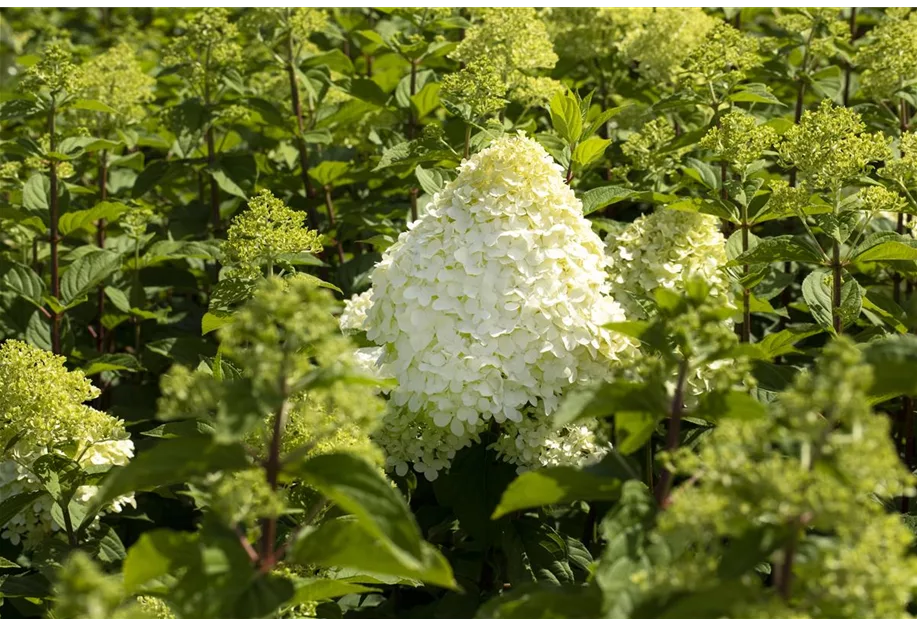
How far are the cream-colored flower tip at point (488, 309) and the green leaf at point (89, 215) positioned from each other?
1.41 meters

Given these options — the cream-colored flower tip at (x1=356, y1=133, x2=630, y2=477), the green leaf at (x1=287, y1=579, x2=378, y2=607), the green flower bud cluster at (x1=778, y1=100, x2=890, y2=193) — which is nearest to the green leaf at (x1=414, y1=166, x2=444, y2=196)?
the cream-colored flower tip at (x1=356, y1=133, x2=630, y2=477)

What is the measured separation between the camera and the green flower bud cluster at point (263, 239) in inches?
110

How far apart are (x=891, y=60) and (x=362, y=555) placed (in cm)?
283

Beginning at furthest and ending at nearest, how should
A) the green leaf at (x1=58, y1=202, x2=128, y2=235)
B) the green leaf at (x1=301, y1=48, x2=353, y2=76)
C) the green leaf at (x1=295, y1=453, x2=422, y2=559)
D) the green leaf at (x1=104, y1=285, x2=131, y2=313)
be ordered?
the green leaf at (x1=301, y1=48, x2=353, y2=76) < the green leaf at (x1=104, y1=285, x2=131, y2=313) < the green leaf at (x1=58, y1=202, x2=128, y2=235) < the green leaf at (x1=295, y1=453, x2=422, y2=559)

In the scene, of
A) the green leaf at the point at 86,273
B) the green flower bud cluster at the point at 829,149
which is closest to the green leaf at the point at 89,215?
the green leaf at the point at 86,273

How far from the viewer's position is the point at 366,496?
164 cm

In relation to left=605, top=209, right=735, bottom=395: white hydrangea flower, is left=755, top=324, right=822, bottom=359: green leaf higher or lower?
lower

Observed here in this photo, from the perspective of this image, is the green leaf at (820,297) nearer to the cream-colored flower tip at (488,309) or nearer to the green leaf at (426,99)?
the cream-colored flower tip at (488,309)

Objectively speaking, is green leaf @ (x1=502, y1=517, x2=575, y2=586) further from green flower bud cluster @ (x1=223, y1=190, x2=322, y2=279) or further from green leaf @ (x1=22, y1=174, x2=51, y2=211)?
green leaf @ (x1=22, y1=174, x2=51, y2=211)

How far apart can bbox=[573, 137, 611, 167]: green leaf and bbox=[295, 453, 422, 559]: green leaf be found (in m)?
1.85

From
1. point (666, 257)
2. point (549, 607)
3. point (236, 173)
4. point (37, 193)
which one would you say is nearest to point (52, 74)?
point (37, 193)

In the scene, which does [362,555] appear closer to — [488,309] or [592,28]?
[488,309]

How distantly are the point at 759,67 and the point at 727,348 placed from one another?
8.64 ft

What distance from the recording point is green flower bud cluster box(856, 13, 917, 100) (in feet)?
11.8
